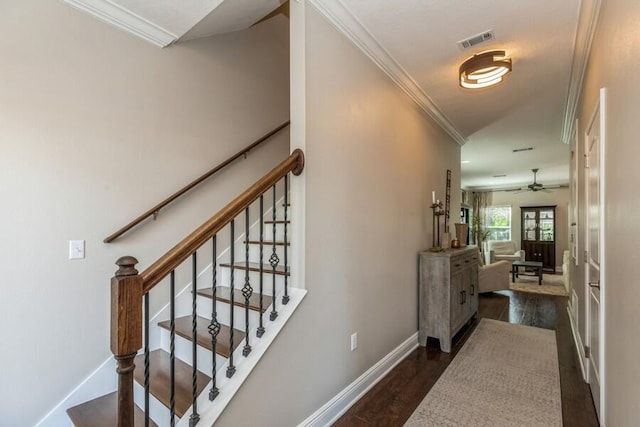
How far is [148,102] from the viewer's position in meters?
2.22

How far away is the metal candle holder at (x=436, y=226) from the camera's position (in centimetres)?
351

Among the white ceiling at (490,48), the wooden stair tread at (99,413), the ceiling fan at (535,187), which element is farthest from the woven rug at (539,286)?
the wooden stair tread at (99,413)

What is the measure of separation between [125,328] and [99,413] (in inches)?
47.5

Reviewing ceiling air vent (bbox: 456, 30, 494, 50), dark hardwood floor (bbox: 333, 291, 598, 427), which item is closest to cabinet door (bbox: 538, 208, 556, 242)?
dark hardwood floor (bbox: 333, 291, 598, 427)

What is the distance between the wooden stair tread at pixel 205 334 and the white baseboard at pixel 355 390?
2.05ft

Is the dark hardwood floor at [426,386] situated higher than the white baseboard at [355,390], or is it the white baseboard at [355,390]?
the white baseboard at [355,390]

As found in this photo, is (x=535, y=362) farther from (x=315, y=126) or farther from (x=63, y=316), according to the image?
(x=63, y=316)

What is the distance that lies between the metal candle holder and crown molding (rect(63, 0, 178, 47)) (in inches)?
114

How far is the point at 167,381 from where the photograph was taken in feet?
5.82

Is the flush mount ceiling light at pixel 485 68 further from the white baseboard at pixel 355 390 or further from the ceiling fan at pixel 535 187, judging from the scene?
the ceiling fan at pixel 535 187

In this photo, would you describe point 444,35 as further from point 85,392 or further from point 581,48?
point 85,392

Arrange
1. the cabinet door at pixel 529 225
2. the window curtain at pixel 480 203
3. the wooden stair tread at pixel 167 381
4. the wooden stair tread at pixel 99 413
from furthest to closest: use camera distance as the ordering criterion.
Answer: the window curtain at pixel 480 203, the cabinet door at pixel 529 225, the wooden stair tread at pixel 99 413, the wooden stair tread at pixel 167 381

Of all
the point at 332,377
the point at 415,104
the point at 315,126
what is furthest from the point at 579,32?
the point at 332,377

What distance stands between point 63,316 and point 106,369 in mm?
438
